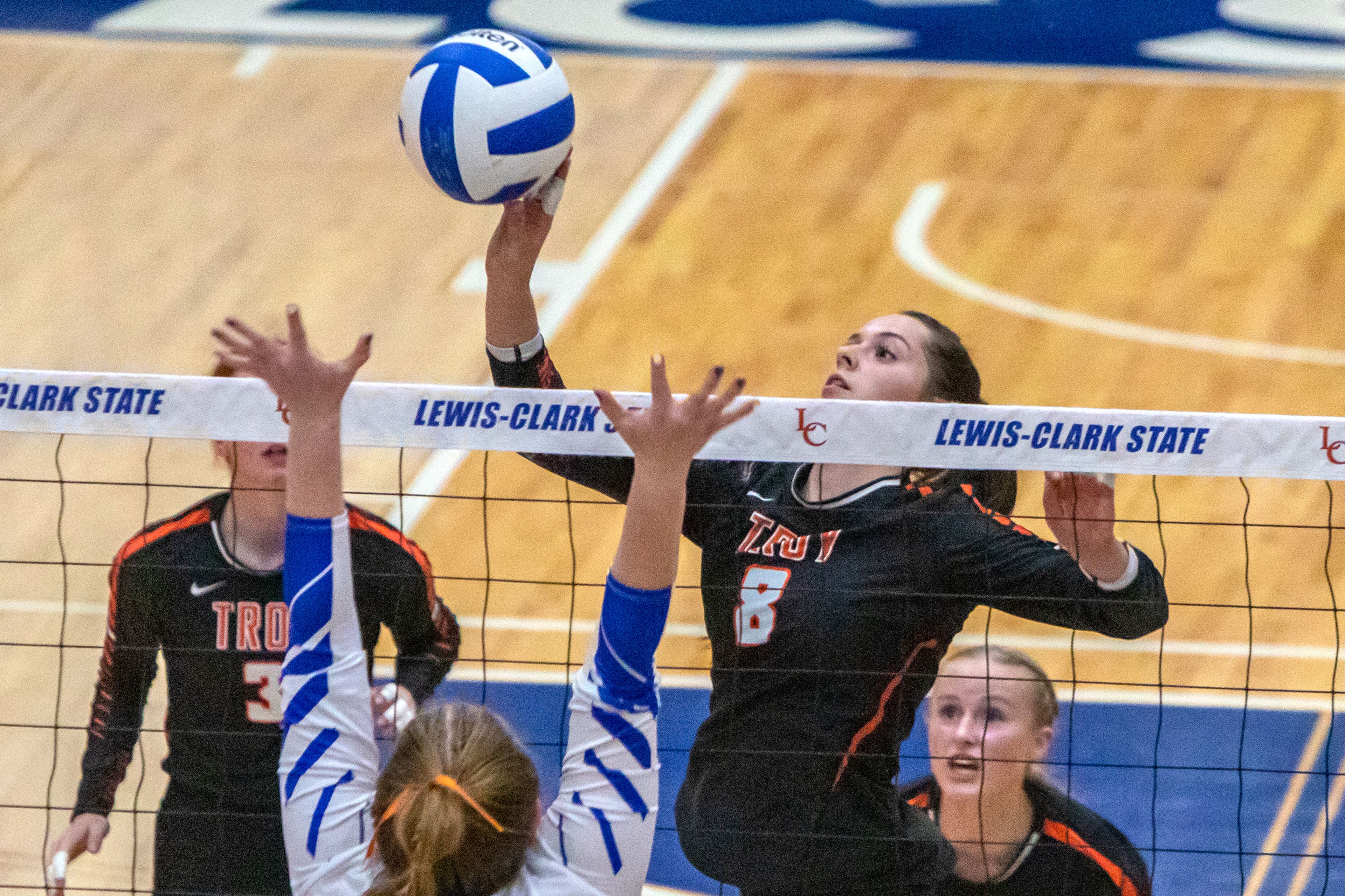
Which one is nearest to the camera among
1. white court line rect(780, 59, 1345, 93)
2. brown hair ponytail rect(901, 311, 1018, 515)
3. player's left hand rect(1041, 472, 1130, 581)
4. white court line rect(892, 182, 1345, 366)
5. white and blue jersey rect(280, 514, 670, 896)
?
white and blue jersey rect(280, 514, 670, 896)

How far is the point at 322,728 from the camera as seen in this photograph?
103 inches

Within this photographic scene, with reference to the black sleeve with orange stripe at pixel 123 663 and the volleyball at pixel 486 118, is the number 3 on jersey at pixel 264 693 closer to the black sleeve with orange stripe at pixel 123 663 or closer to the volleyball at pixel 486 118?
the black sleeve with orange stripe at pixel 123 663

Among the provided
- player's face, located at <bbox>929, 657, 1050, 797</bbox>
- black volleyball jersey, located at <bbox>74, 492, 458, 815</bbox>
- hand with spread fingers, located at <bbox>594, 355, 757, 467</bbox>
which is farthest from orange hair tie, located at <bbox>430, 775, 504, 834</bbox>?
player's face, located at <bbox>929, 657, 1050, 797</bbox>

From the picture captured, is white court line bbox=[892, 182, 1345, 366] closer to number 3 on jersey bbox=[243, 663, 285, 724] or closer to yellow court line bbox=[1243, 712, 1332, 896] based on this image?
yellow court line bbox=[1243, 712, 1332, 896]

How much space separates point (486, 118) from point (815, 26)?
947 cm

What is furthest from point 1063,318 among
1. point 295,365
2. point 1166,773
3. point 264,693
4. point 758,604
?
point 295,365

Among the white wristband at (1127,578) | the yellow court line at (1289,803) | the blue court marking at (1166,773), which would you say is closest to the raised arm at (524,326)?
the white wristband at (1127,578)

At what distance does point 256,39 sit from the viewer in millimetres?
12633

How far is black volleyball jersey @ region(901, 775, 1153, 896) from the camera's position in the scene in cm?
408

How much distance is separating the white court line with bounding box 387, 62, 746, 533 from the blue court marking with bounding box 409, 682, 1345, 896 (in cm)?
156

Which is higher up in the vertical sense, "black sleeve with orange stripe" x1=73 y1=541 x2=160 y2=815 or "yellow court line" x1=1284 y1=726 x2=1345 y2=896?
"black sleeve with orange stripe" x1=73 y1=541 x2=160 y2=815

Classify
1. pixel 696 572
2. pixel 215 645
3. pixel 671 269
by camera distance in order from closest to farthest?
pixel 215 645 < pixel 696 572 < pixel 671 269

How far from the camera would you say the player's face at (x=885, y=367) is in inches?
149

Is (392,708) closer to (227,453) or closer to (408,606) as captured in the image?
(408,606)
